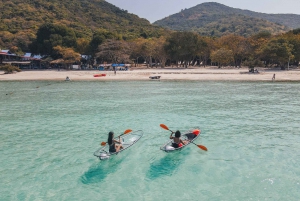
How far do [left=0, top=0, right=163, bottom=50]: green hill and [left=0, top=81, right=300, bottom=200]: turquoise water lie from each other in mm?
76153

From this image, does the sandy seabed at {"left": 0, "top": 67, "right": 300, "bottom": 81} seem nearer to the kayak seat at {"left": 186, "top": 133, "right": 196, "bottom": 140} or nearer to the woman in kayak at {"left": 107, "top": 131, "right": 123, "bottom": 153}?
the kayak seat at {"left": 186, "top": 133, "right": 196, "bottom": 140}

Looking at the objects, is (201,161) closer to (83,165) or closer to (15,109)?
(83,165)

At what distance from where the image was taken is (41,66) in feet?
275

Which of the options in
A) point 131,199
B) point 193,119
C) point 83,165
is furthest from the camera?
point 193,119

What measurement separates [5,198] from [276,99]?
31016 mm

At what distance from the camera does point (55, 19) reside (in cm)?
12050

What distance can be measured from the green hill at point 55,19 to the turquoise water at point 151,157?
250ft

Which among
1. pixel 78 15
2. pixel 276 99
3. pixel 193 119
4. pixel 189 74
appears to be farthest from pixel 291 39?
pixel 78 15

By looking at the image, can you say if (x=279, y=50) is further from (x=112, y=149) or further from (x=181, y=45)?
(x=112, y=149)

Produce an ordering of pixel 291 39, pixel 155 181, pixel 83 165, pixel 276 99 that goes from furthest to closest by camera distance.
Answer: pixel 291 39 → pixel 276 99 → pixel 83 165 → pixel 155 181

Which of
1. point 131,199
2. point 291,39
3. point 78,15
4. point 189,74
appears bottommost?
point 131,199

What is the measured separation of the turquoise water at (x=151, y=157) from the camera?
10.7 metres

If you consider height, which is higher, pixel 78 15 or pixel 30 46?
pixel 78 15

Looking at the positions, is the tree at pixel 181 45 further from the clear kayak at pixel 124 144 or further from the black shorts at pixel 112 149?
the black shorts at pixel 112 149
